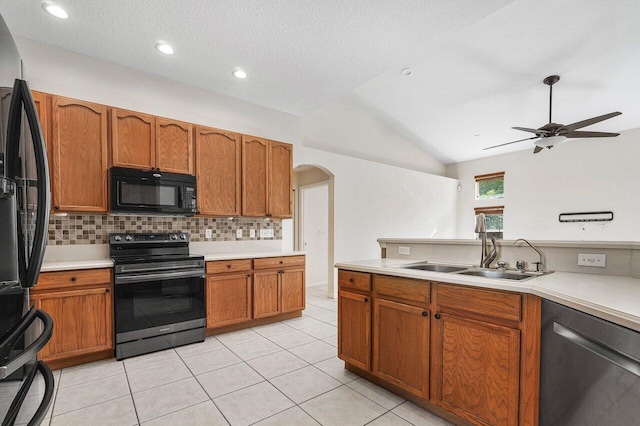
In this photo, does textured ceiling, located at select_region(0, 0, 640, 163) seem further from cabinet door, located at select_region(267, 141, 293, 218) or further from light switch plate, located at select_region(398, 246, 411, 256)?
light switch plate, located at select_region(398, 246, 411, 256)

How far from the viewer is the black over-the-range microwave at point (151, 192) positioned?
112 inches

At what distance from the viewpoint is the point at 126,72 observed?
321cm

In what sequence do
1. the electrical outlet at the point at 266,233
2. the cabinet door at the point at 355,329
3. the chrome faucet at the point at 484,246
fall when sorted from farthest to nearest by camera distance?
the electrical outlet at the point at 266,233
the cabinet door at the point at 355,329
the chrome faucet at the point at 484,246

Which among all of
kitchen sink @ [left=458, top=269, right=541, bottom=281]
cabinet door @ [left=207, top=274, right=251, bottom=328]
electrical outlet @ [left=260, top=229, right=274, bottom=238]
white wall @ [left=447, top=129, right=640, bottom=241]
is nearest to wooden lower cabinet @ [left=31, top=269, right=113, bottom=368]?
cabinet door @ [left=207, top=274, right=251, bottom=328]

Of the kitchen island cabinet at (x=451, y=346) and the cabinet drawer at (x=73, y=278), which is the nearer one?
the kitchen island cabinet at (x=451, y=346)

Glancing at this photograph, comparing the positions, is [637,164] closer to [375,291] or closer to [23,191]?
[375,291]

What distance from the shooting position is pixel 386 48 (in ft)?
9.39

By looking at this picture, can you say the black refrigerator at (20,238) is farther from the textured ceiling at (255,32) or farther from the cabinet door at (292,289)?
the cabinet door at (292,289)

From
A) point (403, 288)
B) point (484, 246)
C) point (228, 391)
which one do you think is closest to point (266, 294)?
point (228, 391)

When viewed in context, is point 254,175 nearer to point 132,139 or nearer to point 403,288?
point 132,139

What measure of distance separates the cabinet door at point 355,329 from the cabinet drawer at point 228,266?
4.55ft

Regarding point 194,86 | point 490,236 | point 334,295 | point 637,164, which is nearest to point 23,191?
point 490,236

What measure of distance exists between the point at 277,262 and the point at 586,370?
2.96 metres

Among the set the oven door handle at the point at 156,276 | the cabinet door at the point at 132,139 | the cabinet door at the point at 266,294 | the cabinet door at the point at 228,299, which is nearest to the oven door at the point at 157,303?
the oven door handle at the point at 156,276
